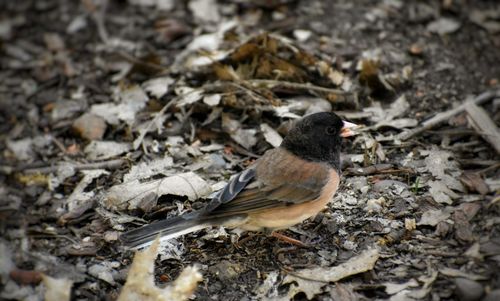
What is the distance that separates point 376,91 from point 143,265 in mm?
2599

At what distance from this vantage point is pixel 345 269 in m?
3.17


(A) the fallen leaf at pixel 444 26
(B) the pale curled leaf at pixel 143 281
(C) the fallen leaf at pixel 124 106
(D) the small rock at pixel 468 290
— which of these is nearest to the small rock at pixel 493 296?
(D) the small rock at pixel 468 290

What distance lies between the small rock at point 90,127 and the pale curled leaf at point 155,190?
875 millimetres

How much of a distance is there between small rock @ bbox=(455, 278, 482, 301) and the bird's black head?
3.47 ft

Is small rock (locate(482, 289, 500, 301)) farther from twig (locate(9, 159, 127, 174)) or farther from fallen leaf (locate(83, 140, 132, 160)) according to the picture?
fallen leaf (locate(83, 140, 132, 160))

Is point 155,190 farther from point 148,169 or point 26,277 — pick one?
point 26,277

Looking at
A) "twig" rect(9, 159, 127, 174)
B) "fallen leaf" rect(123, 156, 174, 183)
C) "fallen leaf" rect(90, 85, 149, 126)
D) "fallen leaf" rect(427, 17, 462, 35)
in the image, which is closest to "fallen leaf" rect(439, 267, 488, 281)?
"fallen leaf" rect(123, 156, 174, 183)

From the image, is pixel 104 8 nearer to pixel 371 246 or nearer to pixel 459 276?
pixel 371 246

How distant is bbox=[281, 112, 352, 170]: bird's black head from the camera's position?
3.59 m

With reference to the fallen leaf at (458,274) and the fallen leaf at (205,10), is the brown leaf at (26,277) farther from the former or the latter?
the fallen leaf at (205,10)

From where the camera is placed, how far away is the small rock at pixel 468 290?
9.20ft

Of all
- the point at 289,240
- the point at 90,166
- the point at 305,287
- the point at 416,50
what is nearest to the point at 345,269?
the point at 305,287

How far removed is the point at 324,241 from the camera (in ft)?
11.4

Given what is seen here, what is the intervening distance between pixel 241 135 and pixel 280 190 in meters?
0.95
